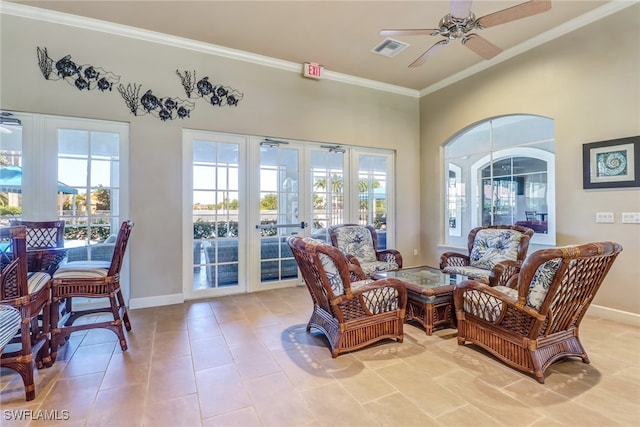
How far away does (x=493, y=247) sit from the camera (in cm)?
397

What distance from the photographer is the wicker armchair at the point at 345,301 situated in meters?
2.47

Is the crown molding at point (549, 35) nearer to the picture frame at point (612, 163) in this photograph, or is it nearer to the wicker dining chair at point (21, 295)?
the picture frame at point (612, 163)

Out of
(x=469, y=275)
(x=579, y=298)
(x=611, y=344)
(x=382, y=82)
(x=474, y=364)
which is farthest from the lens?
(x=382, y=82)

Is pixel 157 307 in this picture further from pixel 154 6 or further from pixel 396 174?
pixel 396 174

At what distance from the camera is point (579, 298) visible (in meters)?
2.25

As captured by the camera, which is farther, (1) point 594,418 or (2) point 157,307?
(2) point 157,307

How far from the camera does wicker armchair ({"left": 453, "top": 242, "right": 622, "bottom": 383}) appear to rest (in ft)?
6.73

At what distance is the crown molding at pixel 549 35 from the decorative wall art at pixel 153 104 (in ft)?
13.8

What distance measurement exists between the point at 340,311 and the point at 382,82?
4321mm

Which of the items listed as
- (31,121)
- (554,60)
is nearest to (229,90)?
(31,121)

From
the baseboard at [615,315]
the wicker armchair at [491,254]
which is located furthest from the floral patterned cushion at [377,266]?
the baseboard at [615,315]

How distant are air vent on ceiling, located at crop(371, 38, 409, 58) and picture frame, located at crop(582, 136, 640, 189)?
2548mm

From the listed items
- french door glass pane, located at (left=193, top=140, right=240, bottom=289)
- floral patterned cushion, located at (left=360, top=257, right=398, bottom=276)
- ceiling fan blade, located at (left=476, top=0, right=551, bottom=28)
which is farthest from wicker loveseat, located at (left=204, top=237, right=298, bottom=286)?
ceiling fan blade, located at (left=476, top=0, right=551, bottom=28)

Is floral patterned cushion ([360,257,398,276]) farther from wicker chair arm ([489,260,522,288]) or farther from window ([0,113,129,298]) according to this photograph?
window ([0,113,129,298])
